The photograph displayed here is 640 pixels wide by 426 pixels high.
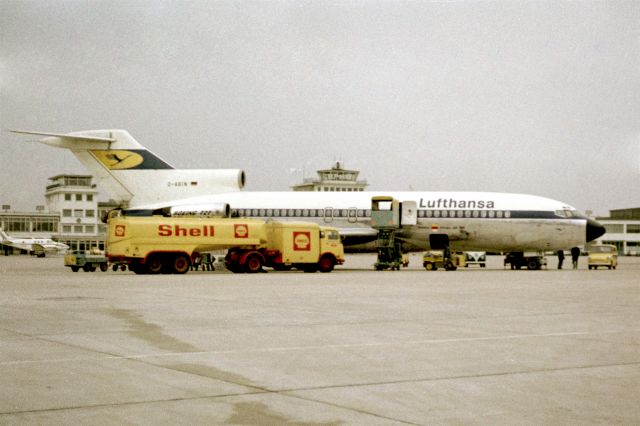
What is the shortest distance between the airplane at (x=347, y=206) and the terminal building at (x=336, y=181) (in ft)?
435

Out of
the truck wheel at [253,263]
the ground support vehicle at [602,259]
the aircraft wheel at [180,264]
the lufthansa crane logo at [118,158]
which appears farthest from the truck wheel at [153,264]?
the ground support vehicle at [602,259]

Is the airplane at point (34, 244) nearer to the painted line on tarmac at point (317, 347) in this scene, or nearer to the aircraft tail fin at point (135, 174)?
the aircraft tail fin at point (135, 174)

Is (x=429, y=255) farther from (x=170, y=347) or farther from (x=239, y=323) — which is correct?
(x=170, y=347)

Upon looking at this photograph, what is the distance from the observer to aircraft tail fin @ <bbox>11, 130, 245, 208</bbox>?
47.7 m

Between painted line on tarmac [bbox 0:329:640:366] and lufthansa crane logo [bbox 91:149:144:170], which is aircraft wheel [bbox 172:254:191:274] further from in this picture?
painted line on tarmac [bbox 0:329:640:366]

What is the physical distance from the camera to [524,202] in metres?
46.2

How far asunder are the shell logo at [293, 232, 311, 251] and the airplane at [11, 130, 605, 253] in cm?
502

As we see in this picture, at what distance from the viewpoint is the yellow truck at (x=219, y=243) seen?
37.3 meters

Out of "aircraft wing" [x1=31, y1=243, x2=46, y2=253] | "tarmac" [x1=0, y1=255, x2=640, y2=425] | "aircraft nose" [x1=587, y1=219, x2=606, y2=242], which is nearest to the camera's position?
"tarmac" [x1=0, y1=255, x2=640, y2=425]

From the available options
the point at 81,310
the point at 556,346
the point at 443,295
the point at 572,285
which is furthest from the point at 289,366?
the point at 572,285

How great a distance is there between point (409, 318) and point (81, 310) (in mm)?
7209

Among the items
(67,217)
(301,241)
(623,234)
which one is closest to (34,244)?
(67,217)

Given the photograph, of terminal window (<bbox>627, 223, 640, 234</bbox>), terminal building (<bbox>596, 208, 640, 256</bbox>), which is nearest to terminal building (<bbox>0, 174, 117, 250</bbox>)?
terminal building (<bbox>596, 208, 640, 256</bbox>)

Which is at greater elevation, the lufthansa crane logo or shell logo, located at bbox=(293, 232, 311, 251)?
the lufthansa crane logo
